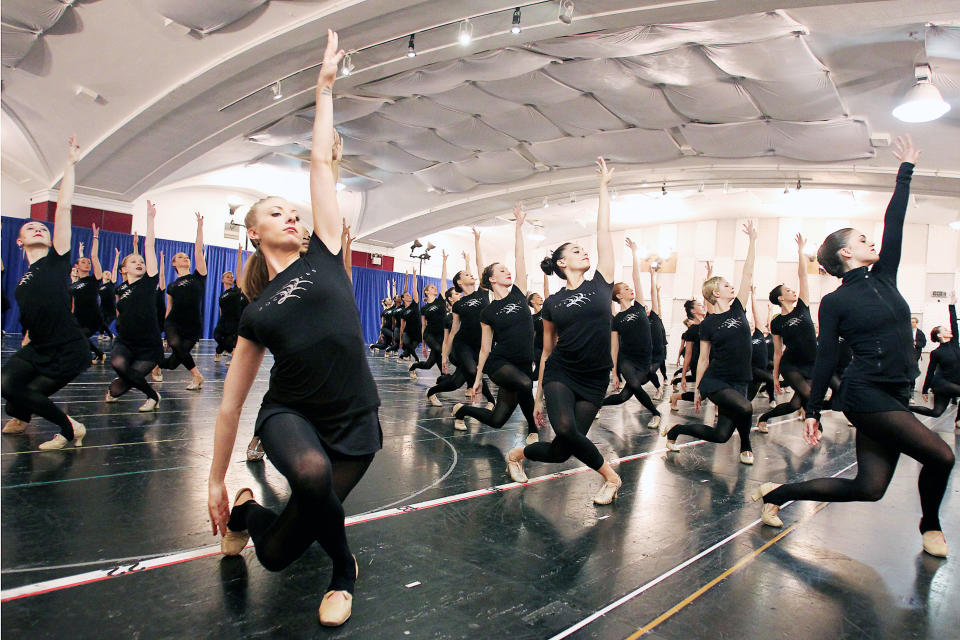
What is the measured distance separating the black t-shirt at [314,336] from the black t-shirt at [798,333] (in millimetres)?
4936

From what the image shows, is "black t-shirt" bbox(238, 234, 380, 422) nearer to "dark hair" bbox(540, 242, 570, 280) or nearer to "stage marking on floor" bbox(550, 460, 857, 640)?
"stage marking on floor" bbox(550, 460, 857, 640)

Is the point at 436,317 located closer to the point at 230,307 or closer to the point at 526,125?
the point at 230,307

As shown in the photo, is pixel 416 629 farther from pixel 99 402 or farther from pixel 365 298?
pixel 365 298

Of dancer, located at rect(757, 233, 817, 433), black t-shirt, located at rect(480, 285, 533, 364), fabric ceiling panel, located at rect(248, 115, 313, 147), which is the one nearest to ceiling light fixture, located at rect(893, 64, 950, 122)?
dancer, located at rect(757, 233, 817, 433)

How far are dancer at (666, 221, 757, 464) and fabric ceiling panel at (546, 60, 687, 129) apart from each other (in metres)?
4.53

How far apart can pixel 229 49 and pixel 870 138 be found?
32.0 ft

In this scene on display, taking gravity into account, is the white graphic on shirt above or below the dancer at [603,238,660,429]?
above

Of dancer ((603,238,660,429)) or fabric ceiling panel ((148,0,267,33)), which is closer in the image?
dancer ((603,238,660,429))

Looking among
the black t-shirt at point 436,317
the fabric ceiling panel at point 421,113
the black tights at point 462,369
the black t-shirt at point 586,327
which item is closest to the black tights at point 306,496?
the black t-shirt at point 586,327

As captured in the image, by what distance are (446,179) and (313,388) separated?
42.3 feet

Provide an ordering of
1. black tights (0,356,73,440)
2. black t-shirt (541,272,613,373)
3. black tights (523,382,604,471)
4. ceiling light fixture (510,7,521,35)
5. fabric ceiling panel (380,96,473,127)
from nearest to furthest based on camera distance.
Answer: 1. black tights (523,382,604,471)
2. black t-shirt (541,272,613,373)
3. black tights (0,356,73,440)
4. ceiling light fixture (510,7,521,35)
5. fabric ceiling panel (380,96,473,127)

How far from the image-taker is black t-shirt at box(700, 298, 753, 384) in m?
4.36

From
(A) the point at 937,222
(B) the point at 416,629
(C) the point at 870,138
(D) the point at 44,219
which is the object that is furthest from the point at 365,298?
(B) the point at 416,629

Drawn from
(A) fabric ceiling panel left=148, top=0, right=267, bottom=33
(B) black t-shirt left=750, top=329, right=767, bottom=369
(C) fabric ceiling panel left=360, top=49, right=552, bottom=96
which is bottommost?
(B) black t-shirt left=750, top=329, right=767, bottom=369
